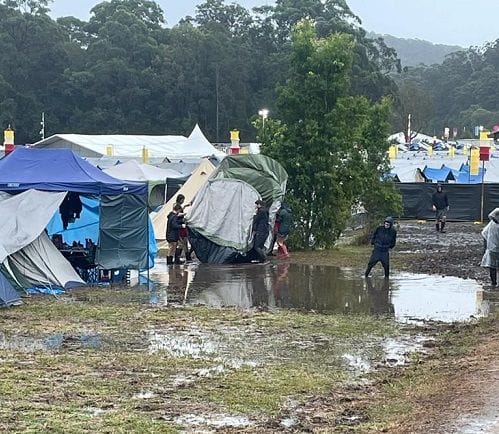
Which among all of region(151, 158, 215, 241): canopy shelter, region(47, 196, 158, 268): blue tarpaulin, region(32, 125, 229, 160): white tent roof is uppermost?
region(32, 125, 229, 160): white tent roof

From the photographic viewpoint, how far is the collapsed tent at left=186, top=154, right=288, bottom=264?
21797 mm

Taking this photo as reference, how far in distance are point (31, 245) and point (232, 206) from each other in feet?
22.4

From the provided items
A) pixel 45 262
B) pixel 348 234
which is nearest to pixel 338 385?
pixel 45 262

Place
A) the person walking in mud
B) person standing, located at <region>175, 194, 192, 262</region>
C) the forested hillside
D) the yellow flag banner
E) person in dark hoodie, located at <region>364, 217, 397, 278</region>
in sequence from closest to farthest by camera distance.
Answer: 1. person in dark hoodie, located at <region>364, 217, 397, 278</region>
2. person standing, located at <region>175, 194, 192, 262</region>
3. the person walking in mud
4. the yellow flag banner
5. the forested hillside

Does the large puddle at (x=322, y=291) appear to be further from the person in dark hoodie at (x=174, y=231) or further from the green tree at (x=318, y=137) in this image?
the green tree at (x=318, y=137)

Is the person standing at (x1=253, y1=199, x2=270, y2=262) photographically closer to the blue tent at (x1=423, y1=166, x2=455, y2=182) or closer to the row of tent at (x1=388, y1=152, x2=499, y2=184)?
the row of tent at (x1=388, y1=152, x2=499, y2=184)

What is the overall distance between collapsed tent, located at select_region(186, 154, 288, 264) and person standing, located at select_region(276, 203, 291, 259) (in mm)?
180

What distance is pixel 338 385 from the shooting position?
9.44 m

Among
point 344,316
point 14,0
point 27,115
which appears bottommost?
point 344,316

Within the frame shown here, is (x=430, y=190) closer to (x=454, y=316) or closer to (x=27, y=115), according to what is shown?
(x=454, y=316)

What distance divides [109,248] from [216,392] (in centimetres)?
952

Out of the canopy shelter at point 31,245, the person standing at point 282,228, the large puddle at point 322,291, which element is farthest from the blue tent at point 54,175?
the person standing at point 282,228

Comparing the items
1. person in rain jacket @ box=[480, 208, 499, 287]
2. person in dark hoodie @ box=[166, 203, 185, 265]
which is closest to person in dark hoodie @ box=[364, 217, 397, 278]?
person in rain jacket @ box=[480, 208, 499, 287]

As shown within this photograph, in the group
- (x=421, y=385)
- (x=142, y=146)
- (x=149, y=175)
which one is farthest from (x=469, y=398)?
(x=142, y=146)
